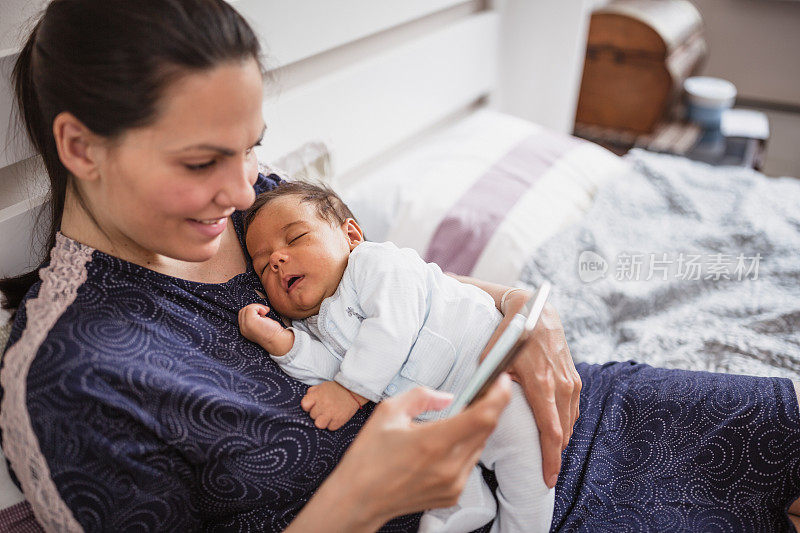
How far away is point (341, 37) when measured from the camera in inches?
61.4

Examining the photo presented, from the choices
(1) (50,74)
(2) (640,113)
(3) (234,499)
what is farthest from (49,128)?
(2) (640,113)

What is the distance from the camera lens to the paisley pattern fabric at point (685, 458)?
94 cm

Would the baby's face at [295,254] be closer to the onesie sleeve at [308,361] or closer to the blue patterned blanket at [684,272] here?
the onesie sleeve at [308,361]

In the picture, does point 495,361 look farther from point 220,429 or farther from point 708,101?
point 708,101

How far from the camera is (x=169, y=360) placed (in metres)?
0.80

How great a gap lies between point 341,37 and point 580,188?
82 centimetres

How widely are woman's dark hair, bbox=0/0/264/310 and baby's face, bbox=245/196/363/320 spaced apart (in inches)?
13.2

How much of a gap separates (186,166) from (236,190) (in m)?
0.07

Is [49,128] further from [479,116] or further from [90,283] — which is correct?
[479,116]

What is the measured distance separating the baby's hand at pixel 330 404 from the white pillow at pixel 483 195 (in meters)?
0.68

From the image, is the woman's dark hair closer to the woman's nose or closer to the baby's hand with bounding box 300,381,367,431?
the woman's nose

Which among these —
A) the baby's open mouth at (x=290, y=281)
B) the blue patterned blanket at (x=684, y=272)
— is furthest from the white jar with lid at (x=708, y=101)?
the baby's open mouth at (x=290, y=281)

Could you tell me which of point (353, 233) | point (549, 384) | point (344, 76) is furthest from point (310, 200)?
point (344, 76)

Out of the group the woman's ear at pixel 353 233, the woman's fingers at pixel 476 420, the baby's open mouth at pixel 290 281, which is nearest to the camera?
the woman's fingers at pixel 476 420
